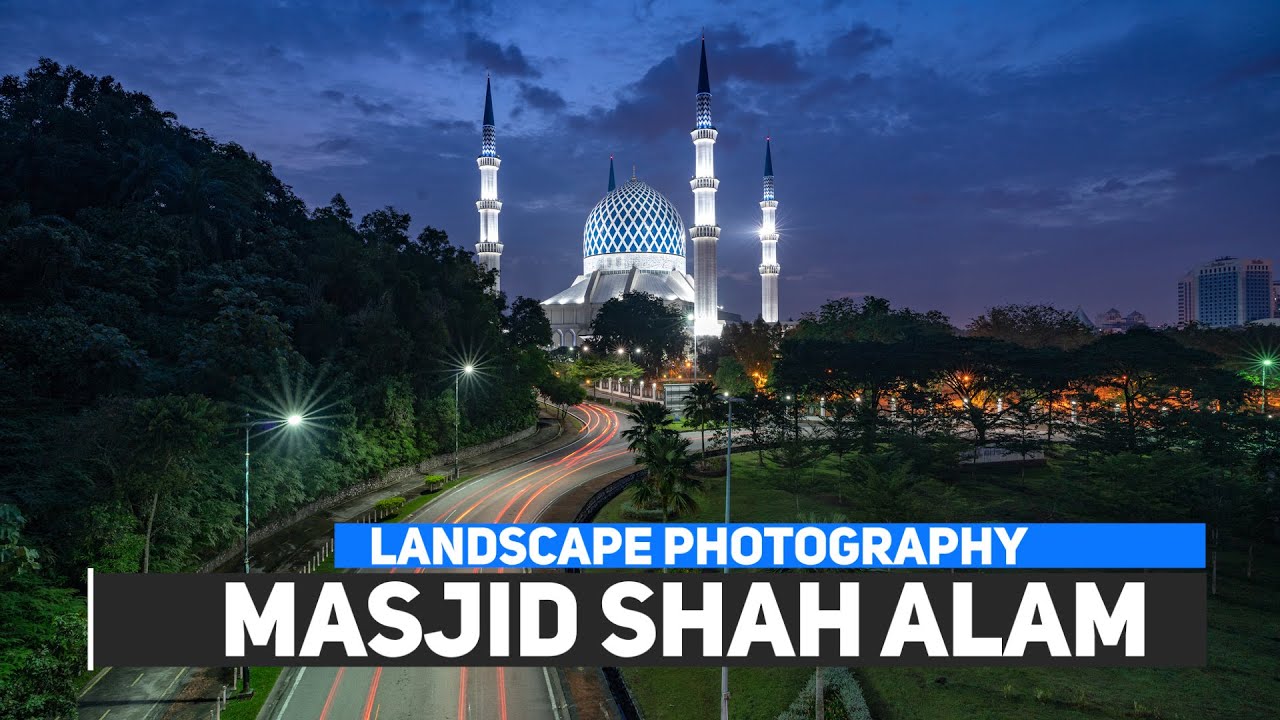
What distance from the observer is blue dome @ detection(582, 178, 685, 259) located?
480 feet

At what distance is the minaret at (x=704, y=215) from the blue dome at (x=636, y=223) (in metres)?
39.1

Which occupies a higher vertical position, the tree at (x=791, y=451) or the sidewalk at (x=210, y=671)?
the tree at (x=791, y=451)

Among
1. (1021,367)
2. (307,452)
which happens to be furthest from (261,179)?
(1021,367)

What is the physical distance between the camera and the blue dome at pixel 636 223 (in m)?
146

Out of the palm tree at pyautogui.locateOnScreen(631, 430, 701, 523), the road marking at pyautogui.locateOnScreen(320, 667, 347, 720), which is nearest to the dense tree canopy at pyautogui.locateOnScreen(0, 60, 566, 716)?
the road marking at pyautogui.locateOnScreen(320, 667, 347, 720)

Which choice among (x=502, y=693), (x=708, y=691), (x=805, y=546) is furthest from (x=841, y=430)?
(x=805, y=546)

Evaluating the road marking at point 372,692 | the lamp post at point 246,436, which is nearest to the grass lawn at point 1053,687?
the road marking at point 372,692

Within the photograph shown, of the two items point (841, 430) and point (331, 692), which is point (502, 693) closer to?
point (331, 692)

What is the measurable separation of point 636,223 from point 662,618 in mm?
138225

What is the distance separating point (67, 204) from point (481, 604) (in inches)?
2252

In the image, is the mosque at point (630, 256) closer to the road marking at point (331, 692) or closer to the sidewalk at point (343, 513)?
the sidewalk at point (343, 513)

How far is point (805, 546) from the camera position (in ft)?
52.2

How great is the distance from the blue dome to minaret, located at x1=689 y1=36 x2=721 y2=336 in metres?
39.1

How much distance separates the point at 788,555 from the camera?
16828 millimetres
